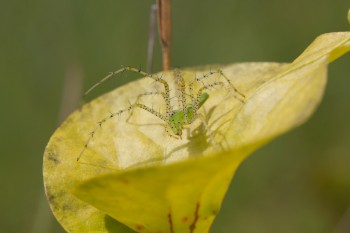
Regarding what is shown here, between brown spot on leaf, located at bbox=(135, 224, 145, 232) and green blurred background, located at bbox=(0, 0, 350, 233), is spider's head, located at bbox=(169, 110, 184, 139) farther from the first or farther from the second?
green blurred background, located at bbox=(0, 0, 350, 233)

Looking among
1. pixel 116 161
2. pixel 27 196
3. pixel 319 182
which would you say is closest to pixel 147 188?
pixel 116 161

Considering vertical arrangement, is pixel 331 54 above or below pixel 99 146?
above

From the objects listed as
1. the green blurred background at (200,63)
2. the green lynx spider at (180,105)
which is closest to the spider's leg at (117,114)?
the green lynx spider at (180,105)

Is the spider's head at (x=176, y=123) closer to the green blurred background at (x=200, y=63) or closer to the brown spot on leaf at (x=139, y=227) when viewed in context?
the brown spot on leaf at (x=139, y=227)

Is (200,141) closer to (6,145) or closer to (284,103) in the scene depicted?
(284,103)

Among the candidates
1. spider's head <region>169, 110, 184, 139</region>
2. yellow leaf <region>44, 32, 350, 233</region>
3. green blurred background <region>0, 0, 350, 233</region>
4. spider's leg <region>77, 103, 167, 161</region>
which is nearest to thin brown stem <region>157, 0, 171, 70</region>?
yellow leaf <region>44, 32, 350, 233</region>

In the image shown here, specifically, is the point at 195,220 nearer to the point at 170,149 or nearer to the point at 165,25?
the point at 170,149
